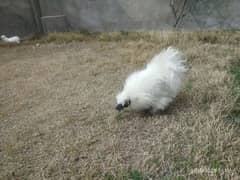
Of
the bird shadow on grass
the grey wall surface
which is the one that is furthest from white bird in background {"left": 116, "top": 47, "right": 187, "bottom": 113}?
the grey wall surface

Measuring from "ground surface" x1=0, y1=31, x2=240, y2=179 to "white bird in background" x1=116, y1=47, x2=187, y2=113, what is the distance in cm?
11

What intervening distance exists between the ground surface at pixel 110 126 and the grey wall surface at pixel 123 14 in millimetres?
994

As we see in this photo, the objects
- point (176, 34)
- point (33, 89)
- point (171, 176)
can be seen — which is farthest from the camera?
point (176, 34)

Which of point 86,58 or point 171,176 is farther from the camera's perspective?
point 86,58

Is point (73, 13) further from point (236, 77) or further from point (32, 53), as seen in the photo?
point (236, 77)

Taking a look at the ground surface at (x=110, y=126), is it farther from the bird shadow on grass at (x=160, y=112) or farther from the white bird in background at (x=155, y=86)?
the white bird in background at (x=155, y=86)

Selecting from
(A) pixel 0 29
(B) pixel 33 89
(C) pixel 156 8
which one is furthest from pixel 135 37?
(A) pixel 0 29

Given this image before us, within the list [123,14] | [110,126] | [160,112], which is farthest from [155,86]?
[123,14]

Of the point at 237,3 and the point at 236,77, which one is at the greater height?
the point at 237,3

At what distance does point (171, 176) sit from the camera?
5.24ft

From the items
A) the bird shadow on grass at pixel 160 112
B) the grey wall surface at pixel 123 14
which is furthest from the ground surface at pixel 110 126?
the grey wall surface at pixel 123 14

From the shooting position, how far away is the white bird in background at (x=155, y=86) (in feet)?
6.88

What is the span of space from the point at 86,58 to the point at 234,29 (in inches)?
85.8

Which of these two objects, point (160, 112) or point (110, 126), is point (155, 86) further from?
point (110, 126)
